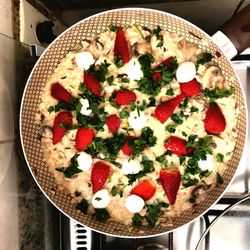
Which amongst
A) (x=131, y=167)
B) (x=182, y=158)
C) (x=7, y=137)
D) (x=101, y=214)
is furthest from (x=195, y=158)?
(x=7, y=137)

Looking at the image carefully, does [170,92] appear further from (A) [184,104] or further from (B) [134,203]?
(B) [134,203]

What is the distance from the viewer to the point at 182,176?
3.04 ft

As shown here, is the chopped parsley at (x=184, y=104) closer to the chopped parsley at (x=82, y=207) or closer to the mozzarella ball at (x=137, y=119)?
the mozzarella ball at (x=137, y=119)

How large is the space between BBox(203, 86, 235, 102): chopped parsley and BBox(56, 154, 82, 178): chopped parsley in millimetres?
294

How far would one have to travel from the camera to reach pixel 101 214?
3.10ft

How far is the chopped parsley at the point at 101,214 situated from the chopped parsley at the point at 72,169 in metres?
0.09

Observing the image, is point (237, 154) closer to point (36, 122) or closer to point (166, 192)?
point (166, 192)

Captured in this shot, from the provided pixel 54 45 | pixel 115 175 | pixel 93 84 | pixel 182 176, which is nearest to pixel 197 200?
pixel 182 176

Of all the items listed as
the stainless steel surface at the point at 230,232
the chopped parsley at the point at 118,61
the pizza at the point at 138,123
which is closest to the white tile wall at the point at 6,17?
the pizza at the point at 138,123

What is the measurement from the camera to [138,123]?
89 cm

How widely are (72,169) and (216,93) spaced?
33cm

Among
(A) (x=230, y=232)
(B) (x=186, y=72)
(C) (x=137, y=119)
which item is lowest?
Answer: (A) (x=230, y=232)

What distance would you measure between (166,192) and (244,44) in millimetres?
333

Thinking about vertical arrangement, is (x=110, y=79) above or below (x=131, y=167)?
above
